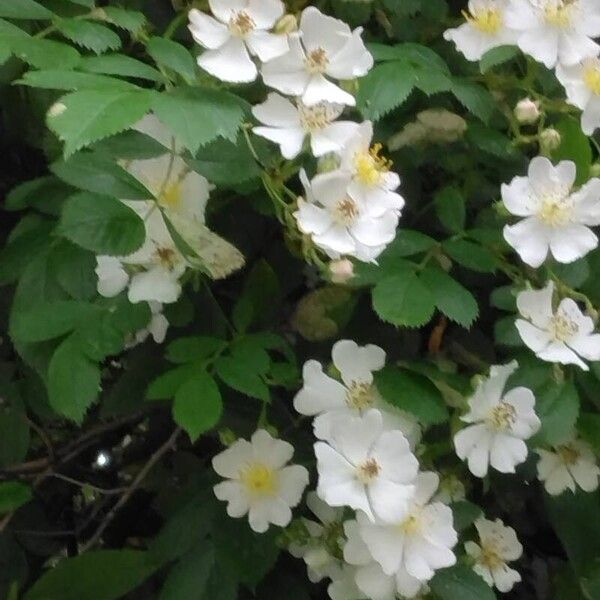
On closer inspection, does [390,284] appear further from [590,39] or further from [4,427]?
[4,427]

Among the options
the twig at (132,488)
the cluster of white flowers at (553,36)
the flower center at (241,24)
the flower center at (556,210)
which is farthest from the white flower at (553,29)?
the twig at (132,488)

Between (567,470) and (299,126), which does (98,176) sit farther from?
(567,470)

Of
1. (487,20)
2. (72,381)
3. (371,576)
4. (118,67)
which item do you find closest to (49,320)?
(72,381)

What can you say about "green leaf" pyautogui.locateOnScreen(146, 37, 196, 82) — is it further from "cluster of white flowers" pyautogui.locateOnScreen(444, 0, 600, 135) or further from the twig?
the twig

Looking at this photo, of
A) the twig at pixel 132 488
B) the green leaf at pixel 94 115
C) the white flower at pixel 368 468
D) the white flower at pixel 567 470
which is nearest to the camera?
the green leaf at pixel 94 115

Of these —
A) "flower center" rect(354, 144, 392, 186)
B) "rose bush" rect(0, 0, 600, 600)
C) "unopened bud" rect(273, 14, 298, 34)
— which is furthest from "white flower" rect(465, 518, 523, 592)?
"unopened bud" rect(273, 14, 298, 34)

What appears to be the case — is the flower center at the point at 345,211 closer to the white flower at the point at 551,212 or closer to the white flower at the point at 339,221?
the white flower at the point at 339,221
